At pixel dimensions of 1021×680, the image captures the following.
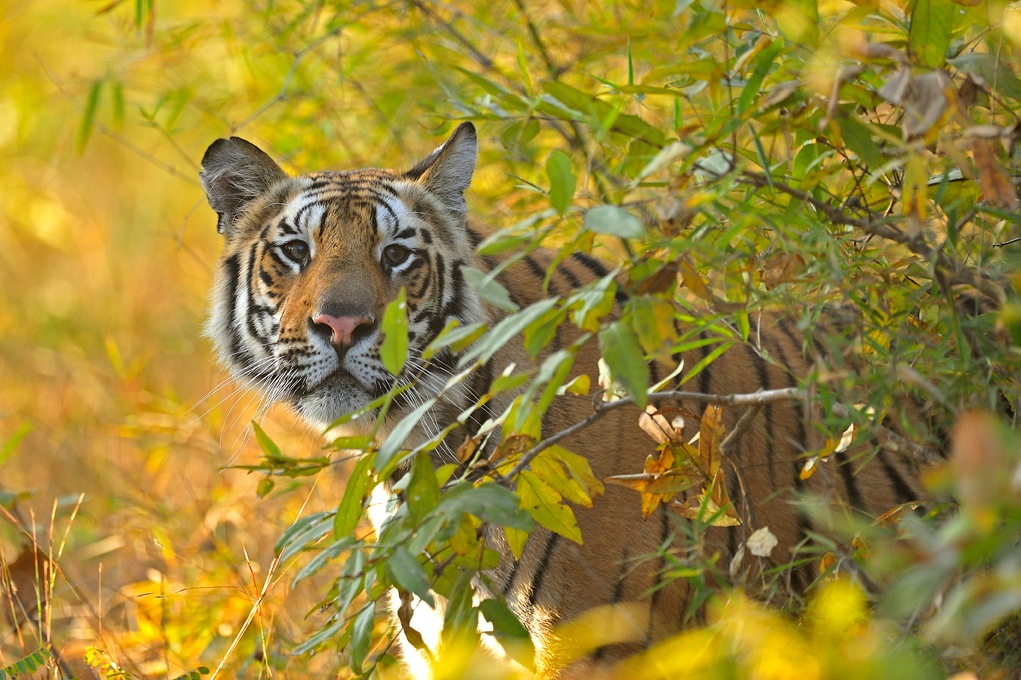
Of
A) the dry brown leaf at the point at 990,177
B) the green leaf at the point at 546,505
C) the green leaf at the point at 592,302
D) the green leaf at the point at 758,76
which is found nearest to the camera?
the dry brown leaf at the point at 990,177

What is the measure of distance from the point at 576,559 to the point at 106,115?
6.89 meters

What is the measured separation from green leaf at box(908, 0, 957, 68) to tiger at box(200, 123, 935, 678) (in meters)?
0.82

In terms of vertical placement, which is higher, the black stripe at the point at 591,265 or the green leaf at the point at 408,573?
the green leaf at the point at 408,573

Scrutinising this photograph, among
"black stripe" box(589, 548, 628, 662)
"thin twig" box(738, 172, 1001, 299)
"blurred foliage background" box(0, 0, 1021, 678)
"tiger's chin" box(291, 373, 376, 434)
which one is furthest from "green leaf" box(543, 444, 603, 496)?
"tiger's chin" box(291, 373, 376, 434)

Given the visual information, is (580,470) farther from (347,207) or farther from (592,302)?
(347,207)

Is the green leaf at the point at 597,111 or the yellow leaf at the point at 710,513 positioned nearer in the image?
the green leaf at the point at 597,111

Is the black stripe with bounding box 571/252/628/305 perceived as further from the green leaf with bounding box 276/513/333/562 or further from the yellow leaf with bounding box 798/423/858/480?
the green leaf with bounding box 276/513/333/562

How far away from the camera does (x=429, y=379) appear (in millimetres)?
2467

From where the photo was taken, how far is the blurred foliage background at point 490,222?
140cm

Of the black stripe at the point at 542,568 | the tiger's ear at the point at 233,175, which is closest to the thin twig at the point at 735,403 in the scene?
the black stripe at the point at 542,568

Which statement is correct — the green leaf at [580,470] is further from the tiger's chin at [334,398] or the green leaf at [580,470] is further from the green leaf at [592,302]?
the tiger's chin at [334,398]

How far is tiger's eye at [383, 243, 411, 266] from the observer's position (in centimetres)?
255

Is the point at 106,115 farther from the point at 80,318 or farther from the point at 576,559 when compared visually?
the point at 576,559

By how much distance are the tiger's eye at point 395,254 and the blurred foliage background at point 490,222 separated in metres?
0.26
